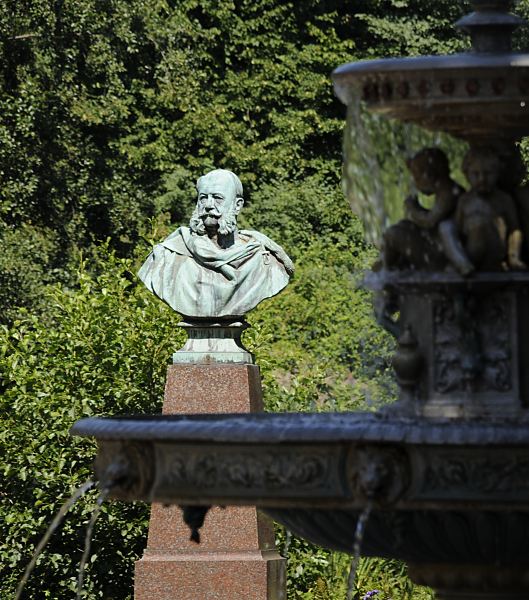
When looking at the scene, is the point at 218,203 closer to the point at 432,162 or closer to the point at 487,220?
the point at 432,162

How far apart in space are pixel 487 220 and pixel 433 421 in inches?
29.1

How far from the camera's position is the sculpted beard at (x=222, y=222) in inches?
570

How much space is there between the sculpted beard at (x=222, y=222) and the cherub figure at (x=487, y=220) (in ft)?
22.6

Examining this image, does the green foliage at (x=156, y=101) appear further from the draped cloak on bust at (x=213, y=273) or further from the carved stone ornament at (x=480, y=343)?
the carved stone ornament at (x=480, y=343)

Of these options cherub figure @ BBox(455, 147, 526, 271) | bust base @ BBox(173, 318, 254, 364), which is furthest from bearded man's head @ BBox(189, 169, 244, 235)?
cherub figure @ BBox(455, 147, 526, 271)

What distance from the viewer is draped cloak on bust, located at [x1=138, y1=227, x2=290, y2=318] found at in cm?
1440

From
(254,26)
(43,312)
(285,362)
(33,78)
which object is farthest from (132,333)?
(254,26)

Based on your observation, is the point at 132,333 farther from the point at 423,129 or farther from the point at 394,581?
the point at 423,129

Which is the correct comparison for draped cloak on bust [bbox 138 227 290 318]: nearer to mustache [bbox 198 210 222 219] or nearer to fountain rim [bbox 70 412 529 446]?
mustache [bbox 198 210 222 219]

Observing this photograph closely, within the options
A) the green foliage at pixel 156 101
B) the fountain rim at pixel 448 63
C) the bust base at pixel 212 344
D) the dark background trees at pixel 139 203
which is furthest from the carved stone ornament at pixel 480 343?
the green foliage at pixel 156 101

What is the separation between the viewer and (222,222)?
47.5 ft

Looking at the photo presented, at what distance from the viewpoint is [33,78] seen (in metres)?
25.2

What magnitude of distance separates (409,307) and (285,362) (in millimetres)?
11861

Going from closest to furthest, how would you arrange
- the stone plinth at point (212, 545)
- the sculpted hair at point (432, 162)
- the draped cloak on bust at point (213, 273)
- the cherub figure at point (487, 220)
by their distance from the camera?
the cherub figure at point (487, 220) → the sculpted hair at point (432, 162) → the stone plinth at point (212, 545) → the draped cloak on bust at point (213, 273)
